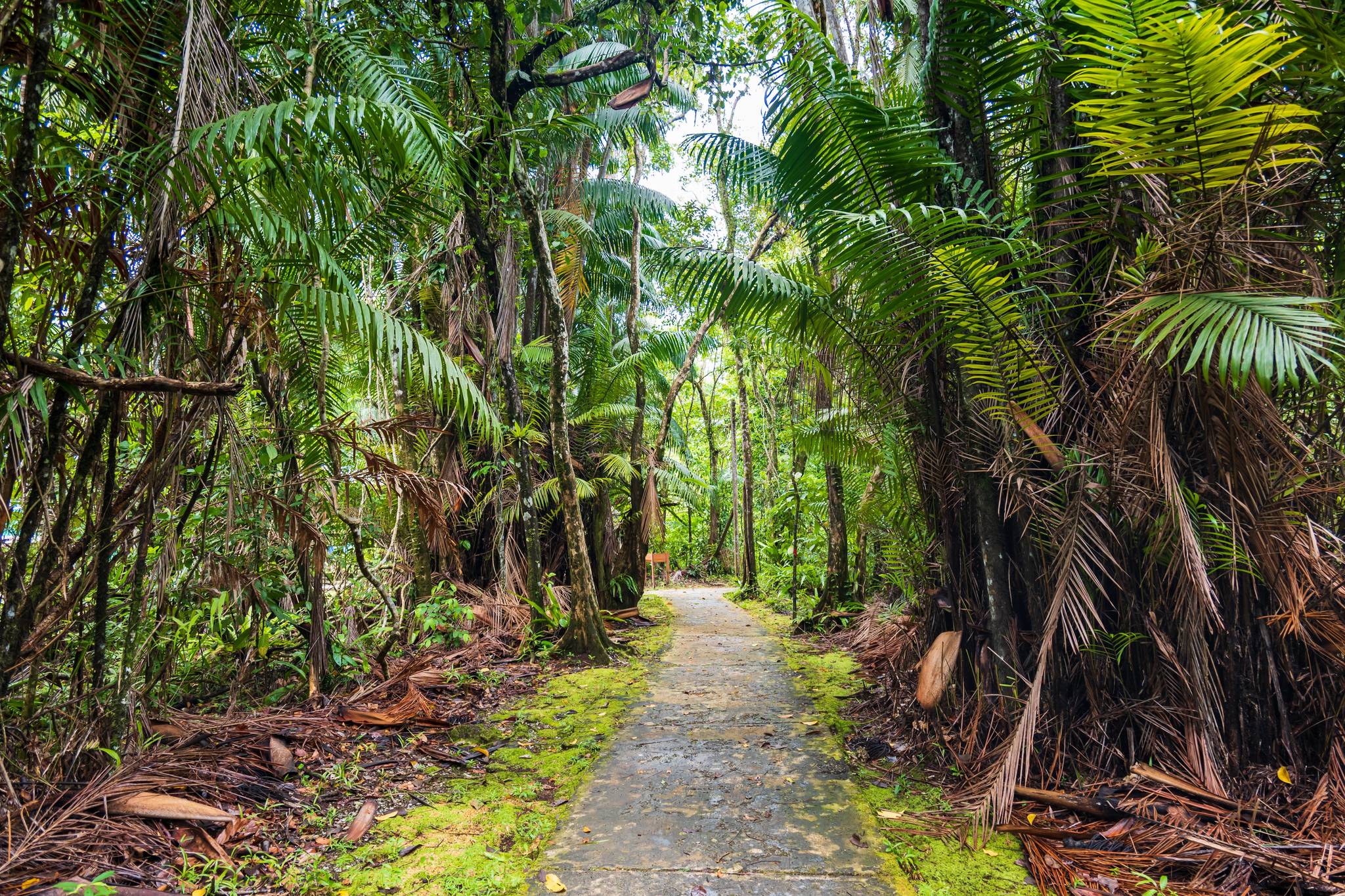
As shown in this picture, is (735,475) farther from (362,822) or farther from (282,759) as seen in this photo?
(362,822)

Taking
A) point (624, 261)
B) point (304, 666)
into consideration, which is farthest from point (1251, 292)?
point (624, 261)

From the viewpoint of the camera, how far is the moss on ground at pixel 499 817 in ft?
7.15

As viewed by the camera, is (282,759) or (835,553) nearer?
(282,759)

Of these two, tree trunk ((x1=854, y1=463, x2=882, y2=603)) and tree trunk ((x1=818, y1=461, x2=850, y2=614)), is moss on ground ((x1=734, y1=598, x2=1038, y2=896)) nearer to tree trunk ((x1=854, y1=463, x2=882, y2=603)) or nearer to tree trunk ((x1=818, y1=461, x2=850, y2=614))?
tree trunk ((x1=854, y1=463, x2=882, y2=603))

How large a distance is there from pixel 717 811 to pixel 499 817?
2.94 feet

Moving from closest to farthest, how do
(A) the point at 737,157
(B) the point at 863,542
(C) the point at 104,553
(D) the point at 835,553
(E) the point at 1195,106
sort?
1. (E) the point at 1195,106
2. (C) the point at 104,553
3. (A) the point at 737,157
4. (B) the point at 863,542
5. (D) the point at 835,553

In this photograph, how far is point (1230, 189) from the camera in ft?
6.91

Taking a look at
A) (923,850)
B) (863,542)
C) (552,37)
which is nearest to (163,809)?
(923,850)

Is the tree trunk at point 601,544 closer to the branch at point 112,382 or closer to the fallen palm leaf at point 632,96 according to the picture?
the fallen palm leaf at point 632,96

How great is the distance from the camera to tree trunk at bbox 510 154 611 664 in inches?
216

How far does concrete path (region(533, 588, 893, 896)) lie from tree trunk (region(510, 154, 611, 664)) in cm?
128

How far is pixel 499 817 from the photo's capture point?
269 centimetres

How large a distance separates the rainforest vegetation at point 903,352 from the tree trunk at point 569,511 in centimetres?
130

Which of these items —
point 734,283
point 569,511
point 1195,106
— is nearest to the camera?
point 1195,106
